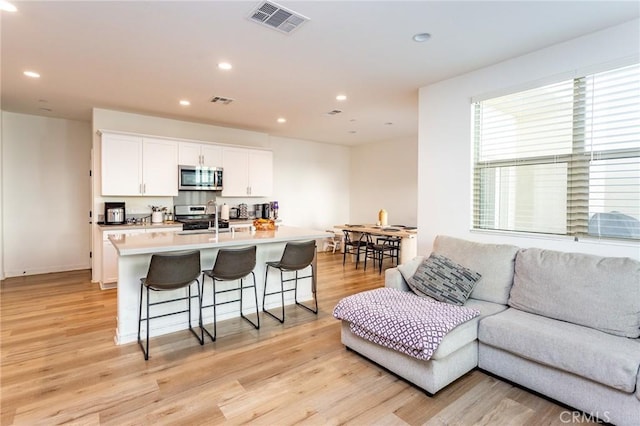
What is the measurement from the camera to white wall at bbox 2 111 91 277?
5.39m

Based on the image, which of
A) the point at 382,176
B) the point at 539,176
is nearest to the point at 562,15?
the point at 539,176

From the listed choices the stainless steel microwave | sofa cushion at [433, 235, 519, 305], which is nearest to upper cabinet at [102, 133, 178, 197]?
the stainless steel microwave

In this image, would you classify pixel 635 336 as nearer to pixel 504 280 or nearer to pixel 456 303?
pixel 504 280

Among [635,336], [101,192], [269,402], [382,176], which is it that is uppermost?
[382,176]

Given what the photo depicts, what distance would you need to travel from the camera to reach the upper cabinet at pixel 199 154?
555 cm

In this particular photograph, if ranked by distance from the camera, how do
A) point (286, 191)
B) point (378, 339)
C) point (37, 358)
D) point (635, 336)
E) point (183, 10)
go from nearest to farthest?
point (635, 336) < point (183, 10) < point (378, 339) < point (37, 358) < point (286, 191)

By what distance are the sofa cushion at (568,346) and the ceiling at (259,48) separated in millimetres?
2259

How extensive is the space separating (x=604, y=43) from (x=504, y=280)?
2088 mm

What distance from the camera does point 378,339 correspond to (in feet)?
8.47

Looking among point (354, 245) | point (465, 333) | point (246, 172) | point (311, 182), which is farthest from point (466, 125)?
point (311, 182)

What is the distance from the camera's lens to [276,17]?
8.25 feet

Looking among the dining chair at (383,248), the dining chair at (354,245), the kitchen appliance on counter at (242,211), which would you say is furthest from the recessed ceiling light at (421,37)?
the kitchen appliance on counter at (242,211)

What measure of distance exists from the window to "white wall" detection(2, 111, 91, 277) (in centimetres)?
643

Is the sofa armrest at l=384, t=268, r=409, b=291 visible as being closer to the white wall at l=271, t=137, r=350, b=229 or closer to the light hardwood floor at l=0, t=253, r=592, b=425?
the light hardwood floor at l=0, t=253, r=592, b=425
